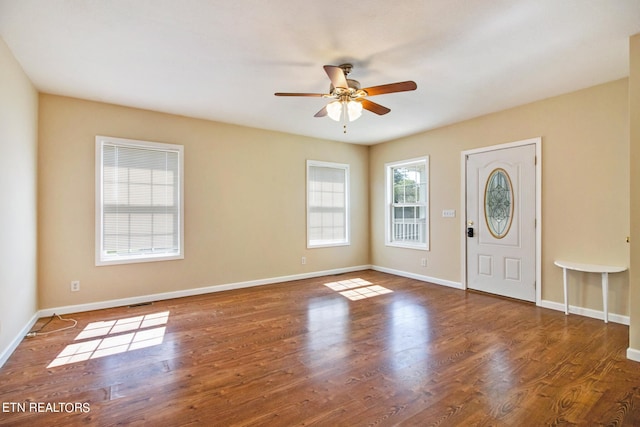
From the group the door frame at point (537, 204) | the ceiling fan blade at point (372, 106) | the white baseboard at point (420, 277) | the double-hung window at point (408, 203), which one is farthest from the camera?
the double-hung window at point (408, 203)

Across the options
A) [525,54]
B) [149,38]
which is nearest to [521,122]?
[525,54]

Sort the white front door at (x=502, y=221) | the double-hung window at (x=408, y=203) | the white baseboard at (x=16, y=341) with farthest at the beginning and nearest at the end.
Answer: the double-hung window at (x=408, y=203)
the white front door at (x=502, y=221)
the white baseboard at (x=16, y=341)

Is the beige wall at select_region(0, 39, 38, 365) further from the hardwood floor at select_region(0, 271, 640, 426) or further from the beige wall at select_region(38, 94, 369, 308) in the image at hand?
the hardwood floor at select_region(0, 271, 640, 426)

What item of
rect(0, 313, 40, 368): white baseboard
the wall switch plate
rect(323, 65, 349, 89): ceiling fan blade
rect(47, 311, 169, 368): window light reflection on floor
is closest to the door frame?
the wall switch plate

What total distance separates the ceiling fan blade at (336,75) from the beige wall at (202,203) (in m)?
2.70

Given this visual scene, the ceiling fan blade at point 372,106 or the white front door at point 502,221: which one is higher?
the ceiling fan blade at point 372,106

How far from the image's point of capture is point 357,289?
4.90 meters

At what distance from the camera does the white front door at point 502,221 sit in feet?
13.3

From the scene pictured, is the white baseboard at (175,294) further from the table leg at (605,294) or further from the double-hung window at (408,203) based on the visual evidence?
the table leg at (605,294)

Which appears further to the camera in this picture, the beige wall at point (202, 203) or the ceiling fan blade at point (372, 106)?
the beige wall at point (202, 203)

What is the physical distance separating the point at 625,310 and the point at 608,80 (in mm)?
2443

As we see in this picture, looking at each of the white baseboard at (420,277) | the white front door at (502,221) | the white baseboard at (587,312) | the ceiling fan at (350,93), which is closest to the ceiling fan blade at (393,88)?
the ceiling fan at (350,93)

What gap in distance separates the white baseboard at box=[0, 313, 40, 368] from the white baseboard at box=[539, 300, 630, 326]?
5.53m

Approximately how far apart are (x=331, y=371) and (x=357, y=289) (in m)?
2.55
